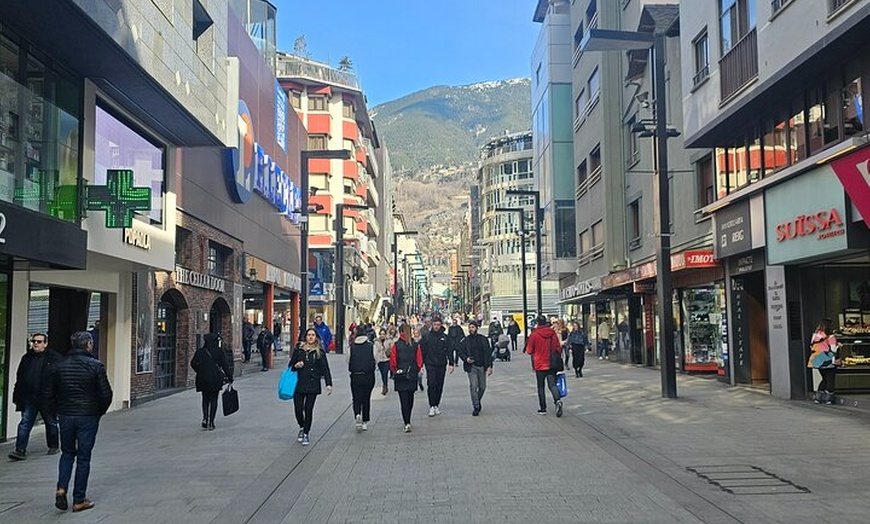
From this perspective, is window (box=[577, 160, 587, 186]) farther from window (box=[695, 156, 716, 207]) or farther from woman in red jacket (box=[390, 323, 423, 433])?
woman in red jacket (box=[390, 323, 423, 433])

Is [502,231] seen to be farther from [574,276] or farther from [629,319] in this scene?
[629,319]

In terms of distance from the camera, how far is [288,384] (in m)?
11.4

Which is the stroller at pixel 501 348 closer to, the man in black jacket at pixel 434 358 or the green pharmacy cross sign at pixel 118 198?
the man in black jacket at pixel 434 358

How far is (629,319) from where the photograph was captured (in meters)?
29.7

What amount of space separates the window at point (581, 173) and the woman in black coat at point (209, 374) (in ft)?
85.5

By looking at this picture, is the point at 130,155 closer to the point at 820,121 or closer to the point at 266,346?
the point at 820,121

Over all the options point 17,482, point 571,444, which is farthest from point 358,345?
point 17,482

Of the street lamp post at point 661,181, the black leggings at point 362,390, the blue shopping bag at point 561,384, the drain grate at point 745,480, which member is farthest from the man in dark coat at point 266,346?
the drain grate at point 745,480

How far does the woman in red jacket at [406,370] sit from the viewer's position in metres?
12.3

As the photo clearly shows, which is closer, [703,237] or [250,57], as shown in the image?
[703,237]

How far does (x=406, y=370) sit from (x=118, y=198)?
5.58 metres

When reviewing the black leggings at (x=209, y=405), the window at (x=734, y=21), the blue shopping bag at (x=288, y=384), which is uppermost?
the window at (x=734, y=21)

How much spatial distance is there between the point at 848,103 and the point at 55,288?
14427mm

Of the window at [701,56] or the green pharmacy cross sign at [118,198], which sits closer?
the green pharmacy cross sign at [118,198]
